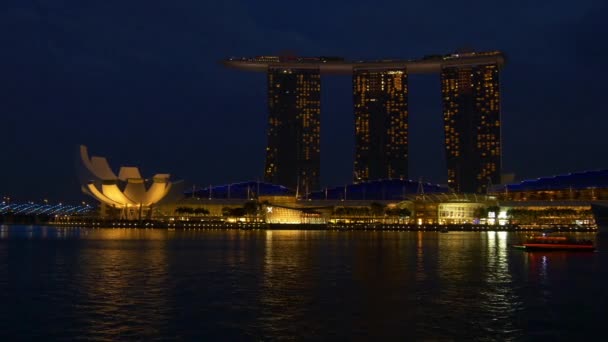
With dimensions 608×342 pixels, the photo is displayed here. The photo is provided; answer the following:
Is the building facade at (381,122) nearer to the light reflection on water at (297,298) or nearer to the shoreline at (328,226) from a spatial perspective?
the shoreline at (328,226)

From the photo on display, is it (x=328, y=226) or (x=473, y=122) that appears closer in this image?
(x=328, y=226)

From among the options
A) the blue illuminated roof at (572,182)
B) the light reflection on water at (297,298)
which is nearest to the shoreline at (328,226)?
the blue illuminated roof at (572,182)

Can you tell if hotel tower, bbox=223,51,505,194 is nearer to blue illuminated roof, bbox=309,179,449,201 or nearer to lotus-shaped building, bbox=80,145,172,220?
blue illuminated roof, bbox=309,179,449,201

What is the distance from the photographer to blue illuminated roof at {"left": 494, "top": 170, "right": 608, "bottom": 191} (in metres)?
117

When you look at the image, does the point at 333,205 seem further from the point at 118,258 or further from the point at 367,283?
the point at 367,283

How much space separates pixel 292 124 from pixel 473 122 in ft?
132

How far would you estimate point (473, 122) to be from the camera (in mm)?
164625

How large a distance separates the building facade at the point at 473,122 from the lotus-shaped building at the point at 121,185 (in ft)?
246

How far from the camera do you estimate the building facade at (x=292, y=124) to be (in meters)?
169

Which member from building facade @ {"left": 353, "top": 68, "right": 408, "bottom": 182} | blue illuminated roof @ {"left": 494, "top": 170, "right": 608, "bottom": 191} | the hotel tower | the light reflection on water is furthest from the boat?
building facade @ {"left": 353, "top": 68, "right": 408, "bottom": 182}

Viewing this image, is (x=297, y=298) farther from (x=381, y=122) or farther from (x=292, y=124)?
(x=381, y=122)

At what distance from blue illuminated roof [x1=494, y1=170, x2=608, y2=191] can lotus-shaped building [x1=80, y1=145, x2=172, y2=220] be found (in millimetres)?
59244

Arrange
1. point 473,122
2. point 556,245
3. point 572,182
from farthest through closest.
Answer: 1. point 473,122
2. point 572,182
3. point 556,245

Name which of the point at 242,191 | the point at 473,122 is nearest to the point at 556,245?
the point at 242,191
